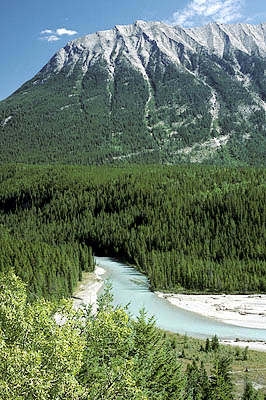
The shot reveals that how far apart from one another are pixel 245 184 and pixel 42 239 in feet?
272

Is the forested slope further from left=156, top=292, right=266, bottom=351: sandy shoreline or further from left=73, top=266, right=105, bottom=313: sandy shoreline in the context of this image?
left=156, top=292, right=266, bottom=351: sandy shoreline

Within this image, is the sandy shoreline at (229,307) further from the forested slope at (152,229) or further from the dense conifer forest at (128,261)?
the forested slope at (152,229)

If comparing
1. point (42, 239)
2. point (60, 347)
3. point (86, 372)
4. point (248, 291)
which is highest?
point (60, 347)

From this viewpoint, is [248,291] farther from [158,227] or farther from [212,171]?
[212,171]

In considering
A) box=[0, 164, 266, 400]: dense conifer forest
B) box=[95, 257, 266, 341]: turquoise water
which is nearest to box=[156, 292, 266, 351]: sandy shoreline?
box=[95, 257, 266, 341]: turquoise water

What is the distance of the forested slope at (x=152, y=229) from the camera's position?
336 feet

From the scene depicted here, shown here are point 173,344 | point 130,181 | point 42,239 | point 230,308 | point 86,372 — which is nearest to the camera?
point 86,372

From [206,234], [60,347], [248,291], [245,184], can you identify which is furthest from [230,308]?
[245,184]

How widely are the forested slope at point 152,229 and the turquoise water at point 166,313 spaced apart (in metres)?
5.76

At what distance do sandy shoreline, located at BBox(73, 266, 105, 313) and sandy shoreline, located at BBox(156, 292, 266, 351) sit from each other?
16.3m

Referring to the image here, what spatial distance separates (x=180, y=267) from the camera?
108m

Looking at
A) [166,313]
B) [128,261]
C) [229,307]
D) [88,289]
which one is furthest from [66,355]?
[128,261]

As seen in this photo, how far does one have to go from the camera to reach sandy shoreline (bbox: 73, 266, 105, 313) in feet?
291

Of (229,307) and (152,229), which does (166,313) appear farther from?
(152,229)
